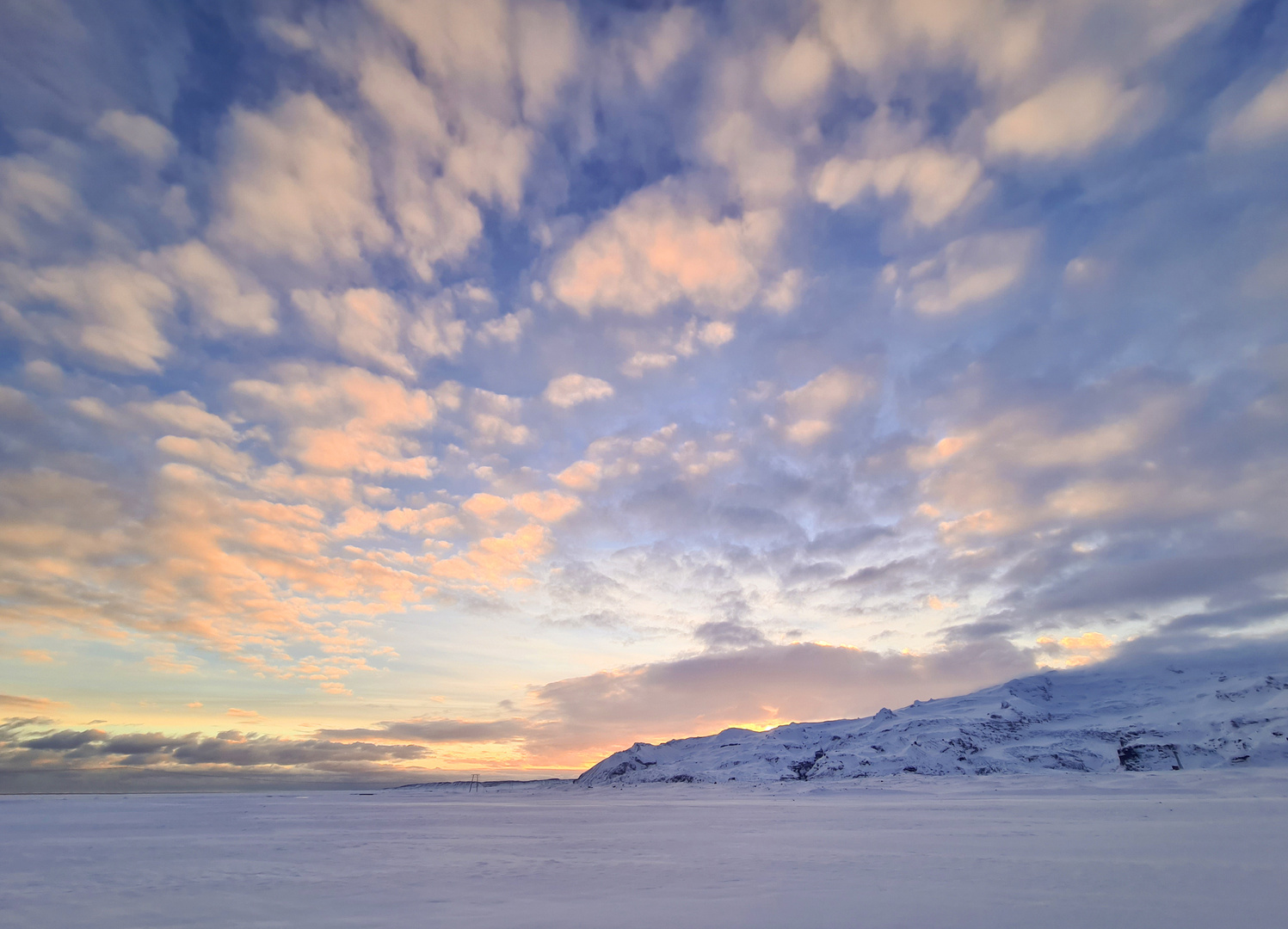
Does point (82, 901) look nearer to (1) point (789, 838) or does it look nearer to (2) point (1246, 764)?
(1) point (789, 838)

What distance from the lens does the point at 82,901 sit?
16.1 metres

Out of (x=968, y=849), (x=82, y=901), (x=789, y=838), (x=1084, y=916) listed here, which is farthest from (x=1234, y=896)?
(x=82, y=901)

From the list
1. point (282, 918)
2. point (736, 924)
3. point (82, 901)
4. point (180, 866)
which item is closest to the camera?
point (736, 924)

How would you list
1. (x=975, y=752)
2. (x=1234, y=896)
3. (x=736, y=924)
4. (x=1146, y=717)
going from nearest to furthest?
(x=736, y=924) → (x=1234, y=896) → (x=975, y=752) → (x=1146, y=717)

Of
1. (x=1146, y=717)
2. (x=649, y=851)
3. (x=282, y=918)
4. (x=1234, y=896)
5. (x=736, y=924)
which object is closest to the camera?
(x=736, y=924)

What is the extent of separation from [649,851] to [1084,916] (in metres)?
16.2

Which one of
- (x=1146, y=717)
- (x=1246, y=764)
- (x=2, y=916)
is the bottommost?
(x=2, y=916)

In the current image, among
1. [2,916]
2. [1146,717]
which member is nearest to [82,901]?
[2,916]

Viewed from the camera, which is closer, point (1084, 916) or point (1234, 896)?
point (1084, 916)

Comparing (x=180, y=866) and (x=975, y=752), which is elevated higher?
(x=975, y=752)

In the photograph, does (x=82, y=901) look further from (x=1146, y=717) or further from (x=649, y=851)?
(x=1146, y=717)

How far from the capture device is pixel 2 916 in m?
14.5

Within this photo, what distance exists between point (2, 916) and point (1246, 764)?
7105 inches

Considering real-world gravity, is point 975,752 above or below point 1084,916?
Result: above
